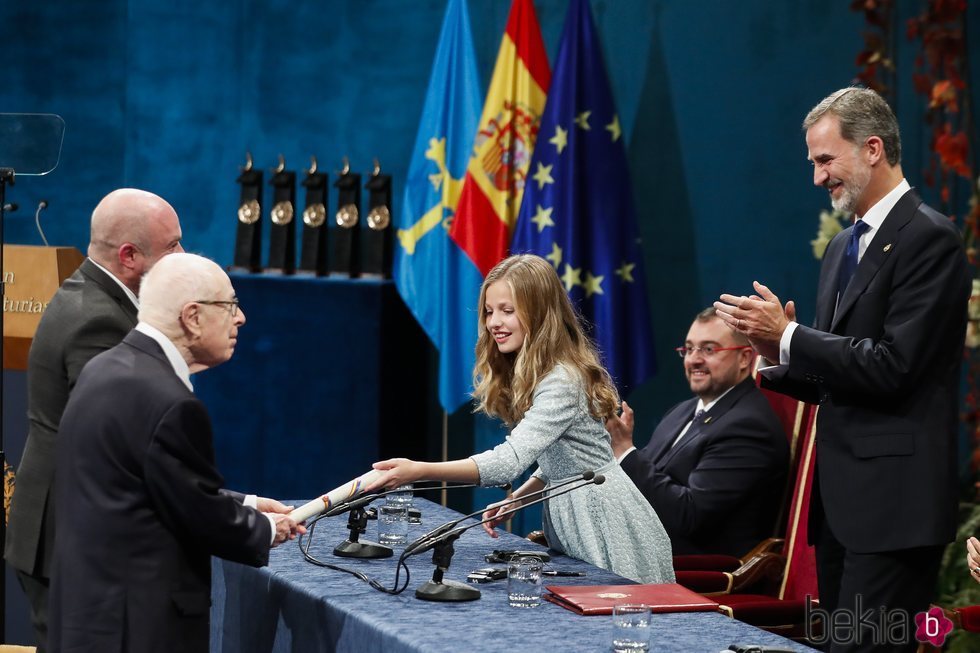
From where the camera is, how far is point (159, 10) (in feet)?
22.3

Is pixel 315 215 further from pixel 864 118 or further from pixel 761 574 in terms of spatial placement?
pixel 864 118

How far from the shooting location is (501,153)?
616 cm

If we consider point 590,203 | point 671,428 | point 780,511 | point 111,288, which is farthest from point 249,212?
point 780,511

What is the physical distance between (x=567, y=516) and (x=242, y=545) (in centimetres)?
107

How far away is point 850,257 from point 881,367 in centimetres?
40

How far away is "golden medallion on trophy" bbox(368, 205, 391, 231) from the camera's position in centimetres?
640

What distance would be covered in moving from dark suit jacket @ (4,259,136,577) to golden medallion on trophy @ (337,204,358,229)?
2.82 meters

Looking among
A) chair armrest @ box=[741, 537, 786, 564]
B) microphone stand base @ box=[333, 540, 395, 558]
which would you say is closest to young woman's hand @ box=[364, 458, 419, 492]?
microphone stand base @ box=[333, 540, 395, 558]

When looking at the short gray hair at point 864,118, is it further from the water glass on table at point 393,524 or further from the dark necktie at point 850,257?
the water glass on table at point 393,524

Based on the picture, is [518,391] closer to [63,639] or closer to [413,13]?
[63,639]

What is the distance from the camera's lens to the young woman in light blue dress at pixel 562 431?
3535 millimetres

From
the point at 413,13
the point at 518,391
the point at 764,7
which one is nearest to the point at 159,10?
the point at 413,13

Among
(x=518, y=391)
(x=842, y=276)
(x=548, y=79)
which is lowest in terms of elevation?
(x=518, y=391)

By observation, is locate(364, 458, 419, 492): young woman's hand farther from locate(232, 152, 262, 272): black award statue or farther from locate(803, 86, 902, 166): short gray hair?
locate(232, 152, 262, 272): black award statue
